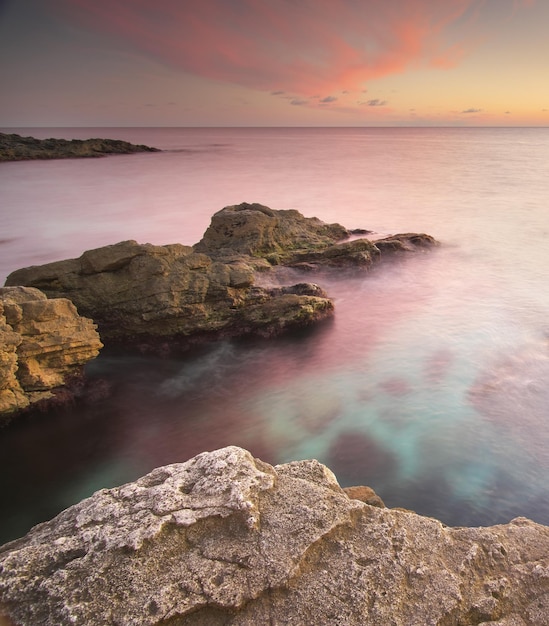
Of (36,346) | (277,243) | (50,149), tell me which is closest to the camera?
(36,346)

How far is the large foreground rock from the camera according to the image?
2.83 metres

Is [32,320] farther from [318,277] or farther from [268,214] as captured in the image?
[268,214]

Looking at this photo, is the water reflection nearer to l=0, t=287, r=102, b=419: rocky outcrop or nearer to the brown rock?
l=0, t=287, r=102, b=419: rocky outcrop

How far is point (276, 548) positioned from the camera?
3.13 m

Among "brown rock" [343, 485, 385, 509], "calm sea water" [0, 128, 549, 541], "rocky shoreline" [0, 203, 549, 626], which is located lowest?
"calm sea water" [0, 128, 549, 541]

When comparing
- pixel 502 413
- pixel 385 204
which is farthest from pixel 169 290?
pixel 385 204

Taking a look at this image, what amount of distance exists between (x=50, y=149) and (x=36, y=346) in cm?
5119

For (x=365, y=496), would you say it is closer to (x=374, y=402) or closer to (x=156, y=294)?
(x=374, y=402)

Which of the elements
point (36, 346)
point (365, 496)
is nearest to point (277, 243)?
point (36, 346)

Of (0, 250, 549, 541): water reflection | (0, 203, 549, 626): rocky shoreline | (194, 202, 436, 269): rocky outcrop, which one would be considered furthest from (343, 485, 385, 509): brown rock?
(194, 202, 436, 269): rocky outcrop

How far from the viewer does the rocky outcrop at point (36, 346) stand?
730cm

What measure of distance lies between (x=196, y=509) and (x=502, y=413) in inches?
244

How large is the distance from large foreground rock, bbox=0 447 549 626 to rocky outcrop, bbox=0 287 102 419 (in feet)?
14.0

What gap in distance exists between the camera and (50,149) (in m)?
51.3
